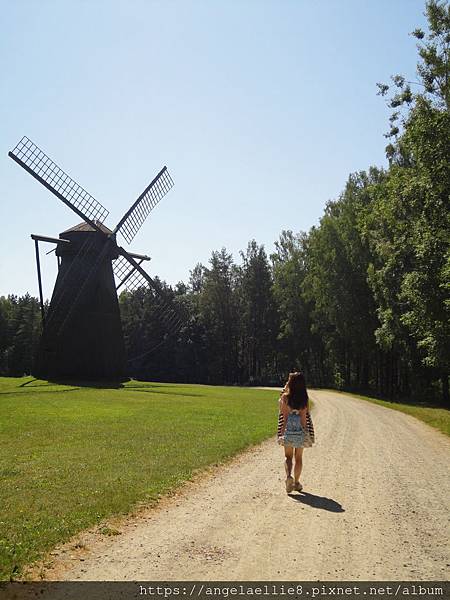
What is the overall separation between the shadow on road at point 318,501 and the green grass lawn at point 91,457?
2.66 meters

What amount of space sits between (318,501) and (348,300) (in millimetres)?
47199

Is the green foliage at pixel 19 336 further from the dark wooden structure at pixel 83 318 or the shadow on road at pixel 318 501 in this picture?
the shadow on road at pixel 318 501

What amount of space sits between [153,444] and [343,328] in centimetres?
4180

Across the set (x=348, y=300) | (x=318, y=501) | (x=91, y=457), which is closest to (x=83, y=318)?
(x=348, y=300)

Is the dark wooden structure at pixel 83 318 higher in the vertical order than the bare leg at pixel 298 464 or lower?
higher

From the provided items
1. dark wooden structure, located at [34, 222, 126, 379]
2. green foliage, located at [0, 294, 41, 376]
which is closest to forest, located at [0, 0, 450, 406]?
green foliage, located at [0, 294, 41, 376]

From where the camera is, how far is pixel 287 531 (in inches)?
307

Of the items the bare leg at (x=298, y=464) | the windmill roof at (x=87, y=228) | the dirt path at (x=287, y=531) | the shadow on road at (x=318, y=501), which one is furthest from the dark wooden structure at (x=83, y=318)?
the shadow on road at (x=318, y=501)

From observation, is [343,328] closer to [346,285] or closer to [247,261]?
[346,285]

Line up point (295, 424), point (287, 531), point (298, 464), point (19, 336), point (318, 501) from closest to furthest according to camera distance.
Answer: point (287, 531) → point (318, 501) → point (298, 464) → point (295, 424) → point (19, 336)

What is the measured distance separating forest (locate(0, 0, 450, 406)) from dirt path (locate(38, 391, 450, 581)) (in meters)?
2.92

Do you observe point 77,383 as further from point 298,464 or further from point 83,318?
point 298,464

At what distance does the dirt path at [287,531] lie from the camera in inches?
253

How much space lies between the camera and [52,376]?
48062 millimetres
